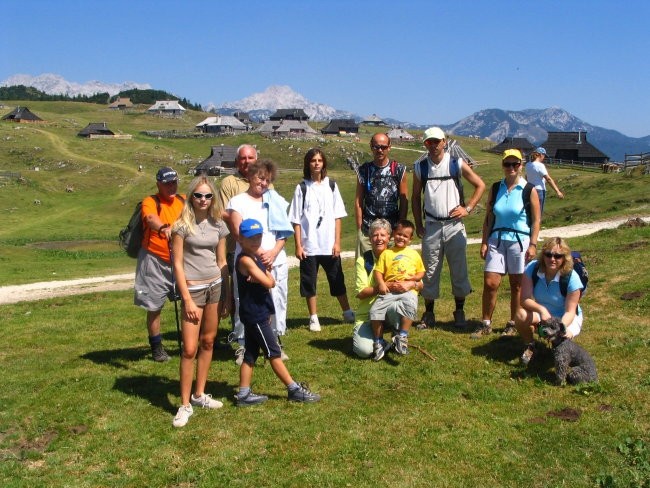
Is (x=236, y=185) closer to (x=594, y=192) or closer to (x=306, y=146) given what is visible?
(x=594, y=192)

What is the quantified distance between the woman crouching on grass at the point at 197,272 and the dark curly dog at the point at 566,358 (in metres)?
4.15

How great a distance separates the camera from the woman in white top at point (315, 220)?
996 cm

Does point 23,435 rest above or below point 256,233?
below

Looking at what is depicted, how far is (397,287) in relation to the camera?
8.76m

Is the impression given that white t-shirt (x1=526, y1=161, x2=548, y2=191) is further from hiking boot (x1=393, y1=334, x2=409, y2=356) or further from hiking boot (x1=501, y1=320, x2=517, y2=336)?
hiking boot (x1=393, y1=334, x2=409, y2=356)

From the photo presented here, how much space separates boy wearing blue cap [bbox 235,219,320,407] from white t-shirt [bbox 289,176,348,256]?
2774mm

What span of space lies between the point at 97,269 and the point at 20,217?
3089 centimetres

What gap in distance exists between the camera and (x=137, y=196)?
2635 inches

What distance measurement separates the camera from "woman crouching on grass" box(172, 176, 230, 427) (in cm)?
695

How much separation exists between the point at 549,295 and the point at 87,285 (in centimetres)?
1784

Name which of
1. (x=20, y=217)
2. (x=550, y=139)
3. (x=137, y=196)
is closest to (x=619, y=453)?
(x=20, y=217)

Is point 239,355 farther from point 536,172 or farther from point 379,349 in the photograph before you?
point 536,172

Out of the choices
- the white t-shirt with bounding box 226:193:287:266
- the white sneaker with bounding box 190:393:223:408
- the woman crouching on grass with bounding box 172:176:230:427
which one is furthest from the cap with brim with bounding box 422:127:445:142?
the white sneaker with bounding box 190:393:223:408

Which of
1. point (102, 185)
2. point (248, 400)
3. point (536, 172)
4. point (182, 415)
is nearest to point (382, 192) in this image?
point (248, 400)
